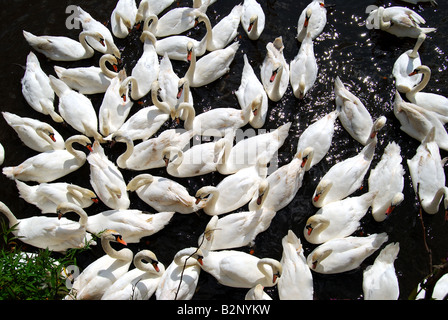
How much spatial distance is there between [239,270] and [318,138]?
114 inches

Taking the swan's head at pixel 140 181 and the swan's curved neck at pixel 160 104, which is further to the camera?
the swan's curved neck at pixel 160 104

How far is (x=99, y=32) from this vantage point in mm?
10438

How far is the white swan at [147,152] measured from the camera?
890cm

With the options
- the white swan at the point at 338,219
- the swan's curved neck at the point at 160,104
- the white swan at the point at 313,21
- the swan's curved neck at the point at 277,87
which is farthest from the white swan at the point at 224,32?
the white swan at the point at 338,219

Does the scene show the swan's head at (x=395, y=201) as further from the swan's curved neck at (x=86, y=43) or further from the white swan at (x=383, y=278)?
the swan's curved neck at (x=86, y=43)

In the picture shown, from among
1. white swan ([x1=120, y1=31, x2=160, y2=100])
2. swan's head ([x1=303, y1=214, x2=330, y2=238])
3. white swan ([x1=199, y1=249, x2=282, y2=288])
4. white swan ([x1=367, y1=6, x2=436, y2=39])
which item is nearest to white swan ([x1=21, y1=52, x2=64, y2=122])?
white swan ([x1=120, y1=31, x2=160, y2=100])

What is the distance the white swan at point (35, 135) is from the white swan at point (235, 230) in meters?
3.28

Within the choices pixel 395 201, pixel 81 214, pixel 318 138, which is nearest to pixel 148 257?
pixel 81 214

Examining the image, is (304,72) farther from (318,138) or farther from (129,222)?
(129,222)

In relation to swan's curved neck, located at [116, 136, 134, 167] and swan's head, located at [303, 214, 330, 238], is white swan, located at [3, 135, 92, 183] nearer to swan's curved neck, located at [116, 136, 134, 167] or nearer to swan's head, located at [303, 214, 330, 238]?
swan's curved neck, located at [116, 136, 134, 167]

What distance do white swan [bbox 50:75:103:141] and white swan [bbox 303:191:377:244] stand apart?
4.31 m

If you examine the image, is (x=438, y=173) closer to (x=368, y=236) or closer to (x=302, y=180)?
(x=368, y=236)

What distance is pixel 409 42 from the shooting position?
10.9 metres

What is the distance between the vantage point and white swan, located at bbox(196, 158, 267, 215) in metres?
8.48
